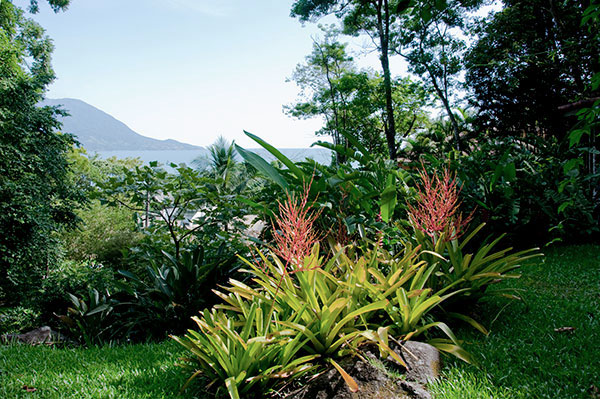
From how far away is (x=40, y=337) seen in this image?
3.59 m

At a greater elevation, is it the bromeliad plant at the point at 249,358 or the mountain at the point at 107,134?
the mountain at the point at 107,134

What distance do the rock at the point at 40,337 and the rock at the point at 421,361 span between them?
3210 millimetres

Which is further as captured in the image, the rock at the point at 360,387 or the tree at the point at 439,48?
the tree at the point at 439,48

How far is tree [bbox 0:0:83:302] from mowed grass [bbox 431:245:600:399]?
26.3ft

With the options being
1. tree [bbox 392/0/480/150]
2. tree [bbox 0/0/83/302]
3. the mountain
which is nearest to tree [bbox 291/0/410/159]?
tree [bbox 392/0/480/150]

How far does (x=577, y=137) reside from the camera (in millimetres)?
1608

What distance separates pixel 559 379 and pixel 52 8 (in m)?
17.4

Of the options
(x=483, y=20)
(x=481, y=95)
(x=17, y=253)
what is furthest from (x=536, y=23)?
(x=17, y=253)

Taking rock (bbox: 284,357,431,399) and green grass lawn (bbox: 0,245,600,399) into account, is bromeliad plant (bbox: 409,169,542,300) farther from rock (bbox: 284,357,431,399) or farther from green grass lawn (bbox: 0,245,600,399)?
rock (bbox: 284,357,431,399)

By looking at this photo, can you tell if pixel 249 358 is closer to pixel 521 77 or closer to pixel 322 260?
pixel 322 260

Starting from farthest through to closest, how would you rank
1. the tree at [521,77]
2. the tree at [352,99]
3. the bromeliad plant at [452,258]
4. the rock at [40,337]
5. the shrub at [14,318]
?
the tree at [352,99] → the tree at [521,77] → the shrub at [14,318] → the rock at [40,337] → the bromeliad plant at [452,258]

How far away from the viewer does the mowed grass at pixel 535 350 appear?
1.78m

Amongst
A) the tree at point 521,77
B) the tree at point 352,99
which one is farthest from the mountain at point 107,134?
the tree at point 521,77

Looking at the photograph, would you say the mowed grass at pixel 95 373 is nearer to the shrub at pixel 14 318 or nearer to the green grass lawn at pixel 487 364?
the green grass lawn at pixel 487 364
